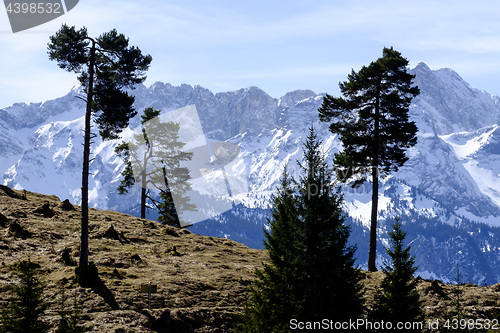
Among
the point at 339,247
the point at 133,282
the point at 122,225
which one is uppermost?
the point at 122,225

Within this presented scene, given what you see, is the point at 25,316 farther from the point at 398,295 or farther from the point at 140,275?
the point at 398,295

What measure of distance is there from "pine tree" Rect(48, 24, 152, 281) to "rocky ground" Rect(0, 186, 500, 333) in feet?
17.0

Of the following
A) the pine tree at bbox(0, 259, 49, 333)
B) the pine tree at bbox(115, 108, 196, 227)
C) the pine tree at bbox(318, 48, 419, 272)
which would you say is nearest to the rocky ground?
the pine tree at bbox(0, 259, 49, 333)

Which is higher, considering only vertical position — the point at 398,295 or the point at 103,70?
the point at 103,70

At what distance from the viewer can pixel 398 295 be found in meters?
23.8

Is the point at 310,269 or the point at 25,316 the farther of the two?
the point at 310,269

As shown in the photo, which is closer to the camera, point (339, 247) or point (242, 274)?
point (339, 247)

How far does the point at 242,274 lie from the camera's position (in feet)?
103

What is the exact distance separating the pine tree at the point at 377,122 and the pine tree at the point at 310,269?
48.0ft

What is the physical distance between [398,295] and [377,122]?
58.2 feet

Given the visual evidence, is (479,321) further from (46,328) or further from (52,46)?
(52,46)

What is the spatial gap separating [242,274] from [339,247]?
9945 mm

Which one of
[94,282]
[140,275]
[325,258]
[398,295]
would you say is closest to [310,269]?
[325,258]

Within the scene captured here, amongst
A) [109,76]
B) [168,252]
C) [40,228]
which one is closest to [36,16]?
[109,76]
